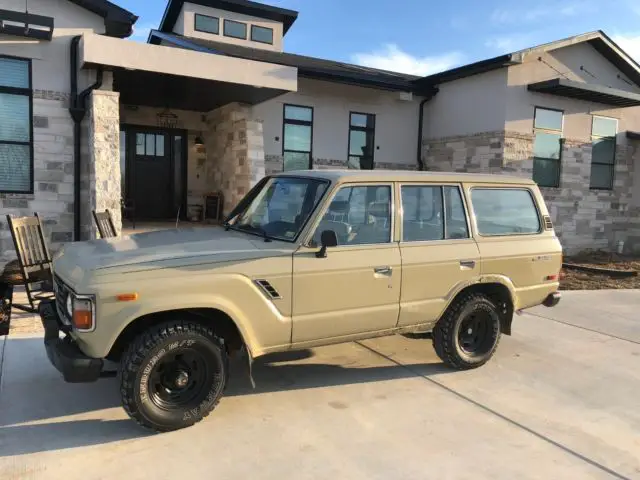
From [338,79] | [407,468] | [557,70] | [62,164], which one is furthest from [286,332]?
[557,70]

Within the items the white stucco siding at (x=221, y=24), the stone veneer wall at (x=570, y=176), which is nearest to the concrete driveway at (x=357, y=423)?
the stone veneer wall at (x=570, y=176)

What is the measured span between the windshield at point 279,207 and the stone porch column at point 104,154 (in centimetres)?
525

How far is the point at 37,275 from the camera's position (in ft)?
20.4

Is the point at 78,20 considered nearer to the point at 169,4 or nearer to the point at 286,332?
the point at 169,4

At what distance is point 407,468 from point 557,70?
13803 millimetres

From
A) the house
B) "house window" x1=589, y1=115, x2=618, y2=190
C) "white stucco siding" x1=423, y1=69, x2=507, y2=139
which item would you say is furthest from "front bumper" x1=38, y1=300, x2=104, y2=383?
"house window" x1=589, y1=115, x2=618, y2=190

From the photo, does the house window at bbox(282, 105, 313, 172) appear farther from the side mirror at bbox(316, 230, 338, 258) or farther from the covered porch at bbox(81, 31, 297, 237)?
→ the side mirror at bbox(316, 230, 338, 258)

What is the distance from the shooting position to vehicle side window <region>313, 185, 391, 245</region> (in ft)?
14.3

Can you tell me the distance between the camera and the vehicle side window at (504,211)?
522 centimetres

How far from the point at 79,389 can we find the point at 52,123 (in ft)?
22.6

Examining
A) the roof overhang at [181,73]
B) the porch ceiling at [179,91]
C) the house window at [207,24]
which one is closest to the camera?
the roof overhang at [181,73]

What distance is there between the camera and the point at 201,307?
3.74m

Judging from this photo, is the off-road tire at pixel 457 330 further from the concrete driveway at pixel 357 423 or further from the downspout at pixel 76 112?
the downspout at pixel 76 112

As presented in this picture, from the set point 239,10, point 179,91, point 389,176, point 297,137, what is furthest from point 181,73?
point 239,10
